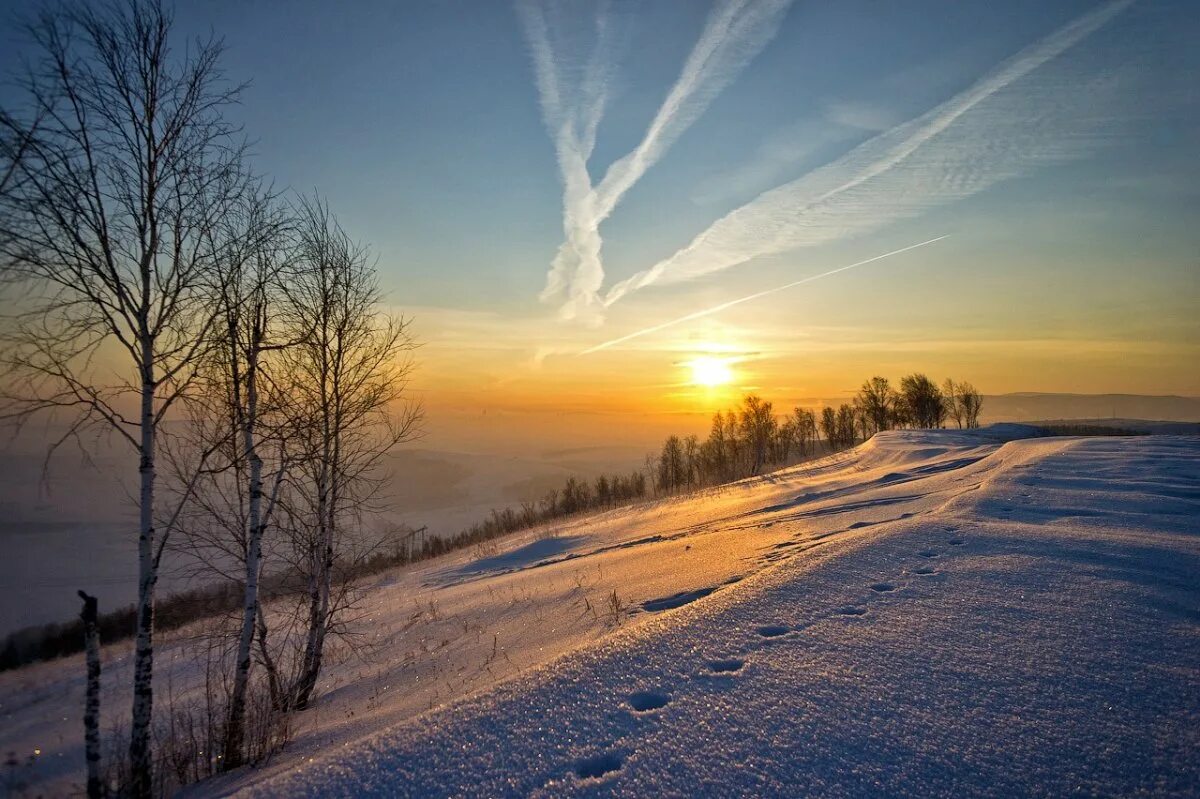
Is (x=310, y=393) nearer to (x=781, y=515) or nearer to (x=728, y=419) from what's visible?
(x=781, y=515)

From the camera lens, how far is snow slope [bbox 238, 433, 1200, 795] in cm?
219

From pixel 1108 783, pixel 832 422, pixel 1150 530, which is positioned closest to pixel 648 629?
pixel 1108 783

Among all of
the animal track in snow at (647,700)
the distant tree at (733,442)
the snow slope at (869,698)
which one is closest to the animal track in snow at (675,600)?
the snow slope at (869,698)

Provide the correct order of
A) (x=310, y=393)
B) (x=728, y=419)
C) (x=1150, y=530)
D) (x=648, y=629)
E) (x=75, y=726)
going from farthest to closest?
(x=728, y=419) → (x=75, y=726) → (x=310, y=393) → (x=1150, y=530) → (x=648, y=629)

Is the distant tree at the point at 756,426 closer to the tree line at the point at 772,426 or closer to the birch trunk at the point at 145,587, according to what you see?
the tree line at the point at 772,426

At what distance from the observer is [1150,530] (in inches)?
192

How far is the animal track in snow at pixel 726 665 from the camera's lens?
3.05m

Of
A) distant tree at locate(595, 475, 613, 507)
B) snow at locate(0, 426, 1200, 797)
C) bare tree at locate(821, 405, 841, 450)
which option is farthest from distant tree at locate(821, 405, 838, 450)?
snow at locate(0, 426, 1200, 797)

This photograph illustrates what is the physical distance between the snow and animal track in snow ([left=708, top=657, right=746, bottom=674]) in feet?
0.05

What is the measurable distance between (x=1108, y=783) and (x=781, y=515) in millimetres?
7255

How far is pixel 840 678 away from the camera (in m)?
2.84

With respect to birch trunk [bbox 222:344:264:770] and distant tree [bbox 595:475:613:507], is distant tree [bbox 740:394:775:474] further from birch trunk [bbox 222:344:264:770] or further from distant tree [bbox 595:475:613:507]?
birch trunk [bbox 222:344:264:770]

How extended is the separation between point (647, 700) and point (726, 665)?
1.94ft

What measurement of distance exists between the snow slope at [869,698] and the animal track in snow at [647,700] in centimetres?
1
